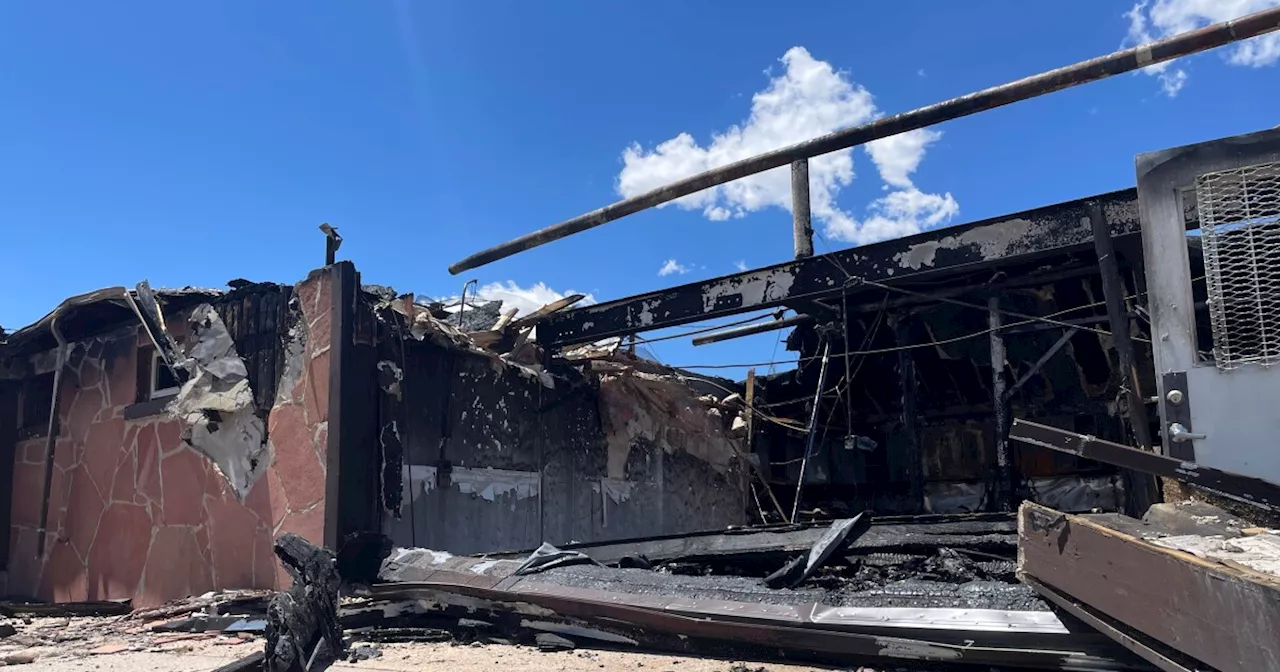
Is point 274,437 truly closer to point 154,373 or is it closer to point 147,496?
point 147,496

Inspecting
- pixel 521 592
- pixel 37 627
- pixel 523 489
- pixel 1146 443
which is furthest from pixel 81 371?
pixel 1146 443

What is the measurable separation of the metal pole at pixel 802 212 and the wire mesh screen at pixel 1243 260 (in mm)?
4483

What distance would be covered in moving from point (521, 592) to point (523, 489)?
4.61 metres

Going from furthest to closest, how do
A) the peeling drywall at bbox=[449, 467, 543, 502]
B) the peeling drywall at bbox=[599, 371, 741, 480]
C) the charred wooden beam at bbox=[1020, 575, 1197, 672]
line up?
1. the peeling drywall at bbox=[599, 371, 741, 480]
2. the peeling drywall at bbox=[449, 467, 543, 502]
3. the charred wooden beam at bbox=[1020, 575, 1197, 672]

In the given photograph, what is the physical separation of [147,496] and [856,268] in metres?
Answer: 7.53

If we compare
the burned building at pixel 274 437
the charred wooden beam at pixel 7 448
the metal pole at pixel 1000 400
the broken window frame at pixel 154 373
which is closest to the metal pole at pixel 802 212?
the metal pole at pixel 1000 400

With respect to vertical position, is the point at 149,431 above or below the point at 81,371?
below

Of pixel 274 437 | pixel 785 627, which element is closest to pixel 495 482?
pixel 274 437

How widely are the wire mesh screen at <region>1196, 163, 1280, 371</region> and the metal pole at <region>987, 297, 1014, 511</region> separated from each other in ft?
15.4

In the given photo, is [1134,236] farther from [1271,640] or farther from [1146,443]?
[1271,640]

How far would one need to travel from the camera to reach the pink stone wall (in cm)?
785

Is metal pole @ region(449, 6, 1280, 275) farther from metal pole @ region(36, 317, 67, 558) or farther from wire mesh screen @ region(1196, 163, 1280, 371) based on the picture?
metal pole @ region(36, 317, 67, 558)

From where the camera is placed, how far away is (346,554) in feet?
20.9

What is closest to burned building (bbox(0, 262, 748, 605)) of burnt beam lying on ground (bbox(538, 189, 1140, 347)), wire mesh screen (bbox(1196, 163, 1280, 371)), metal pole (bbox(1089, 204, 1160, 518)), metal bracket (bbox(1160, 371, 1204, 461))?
burnt beam lying on ground (bbox(538, 189, 1140, 347))
